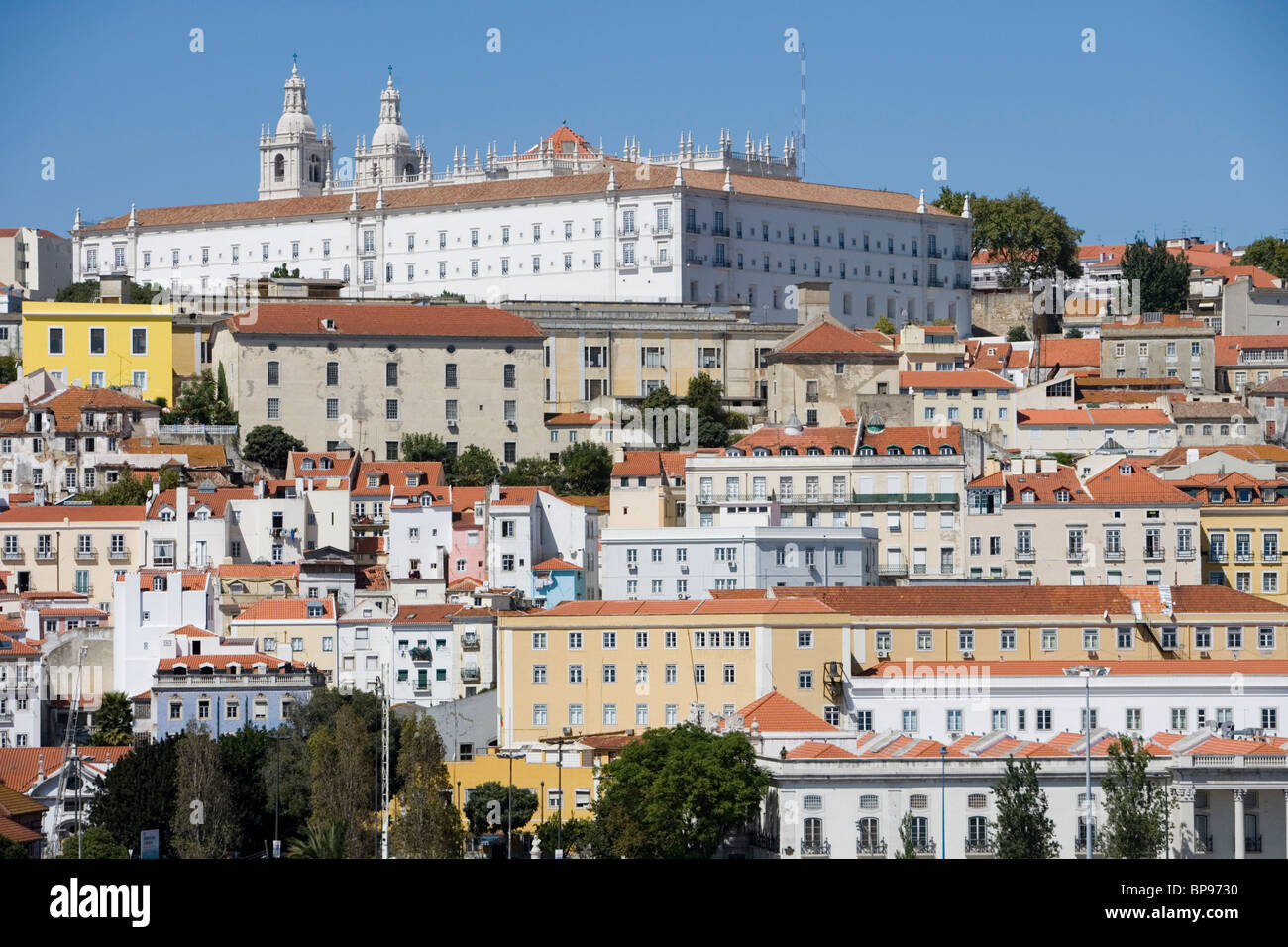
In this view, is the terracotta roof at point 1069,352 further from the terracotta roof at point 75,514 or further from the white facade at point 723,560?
the terracotta roof at point 75,514

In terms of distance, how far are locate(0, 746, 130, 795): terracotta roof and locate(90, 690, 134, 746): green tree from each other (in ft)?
2.75

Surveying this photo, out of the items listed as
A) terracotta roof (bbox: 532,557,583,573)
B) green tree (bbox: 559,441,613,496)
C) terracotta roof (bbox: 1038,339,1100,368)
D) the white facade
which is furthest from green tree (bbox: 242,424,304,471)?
terracotta roof (bbox: 1038,339,1100,368)

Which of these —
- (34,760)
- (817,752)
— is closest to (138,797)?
(34,760)

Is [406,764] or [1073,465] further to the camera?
[1073,465]

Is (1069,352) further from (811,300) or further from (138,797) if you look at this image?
(138,797)

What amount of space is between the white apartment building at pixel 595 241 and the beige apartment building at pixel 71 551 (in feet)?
115

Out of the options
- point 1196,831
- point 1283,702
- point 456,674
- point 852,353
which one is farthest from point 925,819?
point 852,353

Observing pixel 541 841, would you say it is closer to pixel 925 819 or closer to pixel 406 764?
pixel 406 764

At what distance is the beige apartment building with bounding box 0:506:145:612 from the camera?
64375 mm

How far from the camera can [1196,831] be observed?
1586 inches

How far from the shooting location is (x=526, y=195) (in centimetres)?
10069

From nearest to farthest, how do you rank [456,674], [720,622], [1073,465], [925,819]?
[925,819] → [720,622] → [456,674] → [1073,465]

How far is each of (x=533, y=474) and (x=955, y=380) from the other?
45.6 ft

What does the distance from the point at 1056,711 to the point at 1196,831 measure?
6933 millimetres
